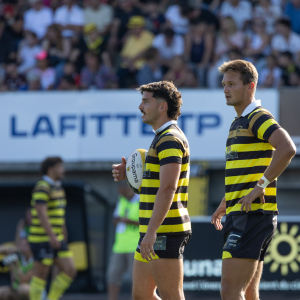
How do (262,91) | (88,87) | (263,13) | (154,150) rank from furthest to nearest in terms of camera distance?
(263,13), (88,87), (262,91), (154,150)

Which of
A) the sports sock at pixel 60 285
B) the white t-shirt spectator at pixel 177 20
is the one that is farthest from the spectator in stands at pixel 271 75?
the sports sock at pixel 60 285

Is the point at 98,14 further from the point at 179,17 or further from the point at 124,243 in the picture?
the point at 124,243

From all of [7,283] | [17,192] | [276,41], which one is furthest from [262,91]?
[7,283]

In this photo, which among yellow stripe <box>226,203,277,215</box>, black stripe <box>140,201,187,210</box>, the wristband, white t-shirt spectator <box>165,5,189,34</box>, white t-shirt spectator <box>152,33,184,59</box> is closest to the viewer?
the wristband

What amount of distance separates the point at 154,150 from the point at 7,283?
7.15 meters

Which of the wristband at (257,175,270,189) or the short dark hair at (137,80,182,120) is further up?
the short dark hair at (137,80,182,120)

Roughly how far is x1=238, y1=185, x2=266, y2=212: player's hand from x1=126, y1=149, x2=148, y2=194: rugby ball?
2.95ft

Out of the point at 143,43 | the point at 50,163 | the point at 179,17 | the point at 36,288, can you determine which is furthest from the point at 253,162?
the point at 179,17

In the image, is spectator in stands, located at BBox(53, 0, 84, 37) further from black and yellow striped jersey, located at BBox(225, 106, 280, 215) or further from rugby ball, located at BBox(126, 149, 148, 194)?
black and yellow striped jersey, located at BBox(225, 106, 280, 215)

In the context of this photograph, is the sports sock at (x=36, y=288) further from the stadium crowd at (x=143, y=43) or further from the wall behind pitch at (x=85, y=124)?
the stadium crowd at (x=143, y=43)

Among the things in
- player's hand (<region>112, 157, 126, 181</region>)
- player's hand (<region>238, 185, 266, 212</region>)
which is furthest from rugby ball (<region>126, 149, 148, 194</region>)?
player's hand (<region>238, 185, 266, 212</region>)

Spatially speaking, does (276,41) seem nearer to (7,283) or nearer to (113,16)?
(113,16)

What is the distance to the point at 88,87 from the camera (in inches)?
428

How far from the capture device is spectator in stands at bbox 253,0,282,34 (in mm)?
11469
